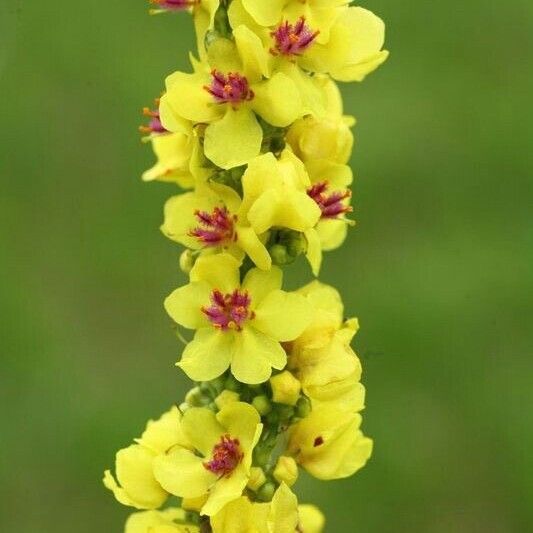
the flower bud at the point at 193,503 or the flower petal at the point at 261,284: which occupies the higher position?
the flower petal at the point at 261,284

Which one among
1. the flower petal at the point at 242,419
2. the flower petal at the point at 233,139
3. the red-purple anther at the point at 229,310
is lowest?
the flower petal at the point at 242,419

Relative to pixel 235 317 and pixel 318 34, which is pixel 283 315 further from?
pixel 318 34

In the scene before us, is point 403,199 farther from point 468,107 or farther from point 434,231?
point 468,107

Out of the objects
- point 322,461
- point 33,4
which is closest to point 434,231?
point 33,4

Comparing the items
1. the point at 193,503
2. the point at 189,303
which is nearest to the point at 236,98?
the point at 189,303

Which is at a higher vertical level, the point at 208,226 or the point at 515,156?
the point at 515,156

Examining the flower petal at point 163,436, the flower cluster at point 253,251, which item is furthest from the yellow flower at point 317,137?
the flower petal at point 163,436

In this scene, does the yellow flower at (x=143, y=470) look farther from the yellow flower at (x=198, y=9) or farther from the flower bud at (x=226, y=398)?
the yellow flower at (x=198, y=9)

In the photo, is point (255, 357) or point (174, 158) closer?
point (255, 357)
